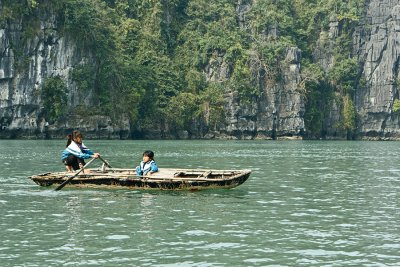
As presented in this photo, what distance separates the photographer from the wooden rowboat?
24.7m

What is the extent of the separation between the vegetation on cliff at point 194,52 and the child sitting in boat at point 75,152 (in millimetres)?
63283

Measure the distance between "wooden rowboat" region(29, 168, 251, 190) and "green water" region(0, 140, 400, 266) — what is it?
0.31 meters

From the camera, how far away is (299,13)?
422 feet

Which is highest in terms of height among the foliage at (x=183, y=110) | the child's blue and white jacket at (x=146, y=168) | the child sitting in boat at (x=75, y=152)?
the foliage at (x=183, y=110)

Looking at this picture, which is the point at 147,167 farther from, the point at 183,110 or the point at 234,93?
the point at 234,93

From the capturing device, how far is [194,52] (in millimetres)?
116688

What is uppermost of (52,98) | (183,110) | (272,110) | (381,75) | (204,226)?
(381,75)

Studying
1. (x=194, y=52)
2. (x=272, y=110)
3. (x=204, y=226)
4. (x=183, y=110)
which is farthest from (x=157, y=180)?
(x=194, y=52)

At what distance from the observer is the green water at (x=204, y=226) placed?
1394 centimetres

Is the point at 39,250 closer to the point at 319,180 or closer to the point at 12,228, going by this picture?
the point at 12,228

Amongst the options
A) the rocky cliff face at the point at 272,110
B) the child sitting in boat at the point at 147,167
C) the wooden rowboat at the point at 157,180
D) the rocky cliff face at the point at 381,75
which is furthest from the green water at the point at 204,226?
the rocky cliff face at the point at 381,75

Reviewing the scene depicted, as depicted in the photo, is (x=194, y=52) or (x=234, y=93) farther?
(x=194, y=52)

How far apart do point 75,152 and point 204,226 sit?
10.2m

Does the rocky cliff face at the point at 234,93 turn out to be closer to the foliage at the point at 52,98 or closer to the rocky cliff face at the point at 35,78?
the rocky cliff face at the point at 35,78
